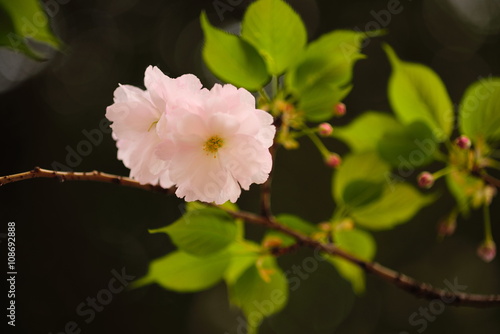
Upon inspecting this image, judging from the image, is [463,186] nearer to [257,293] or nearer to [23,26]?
[257,293]

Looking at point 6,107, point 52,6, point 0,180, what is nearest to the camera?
point 0,180

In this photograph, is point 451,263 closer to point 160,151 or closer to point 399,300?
point 399,300

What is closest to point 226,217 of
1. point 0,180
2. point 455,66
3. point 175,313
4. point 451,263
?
point 0,180

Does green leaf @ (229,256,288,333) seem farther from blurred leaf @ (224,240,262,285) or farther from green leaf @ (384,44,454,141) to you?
green leaf @ (384,44,454,141)

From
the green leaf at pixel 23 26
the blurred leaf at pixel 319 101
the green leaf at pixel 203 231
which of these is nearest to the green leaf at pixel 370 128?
the blurred leaf at pixel 319 101

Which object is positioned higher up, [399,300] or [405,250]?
[405,250]
